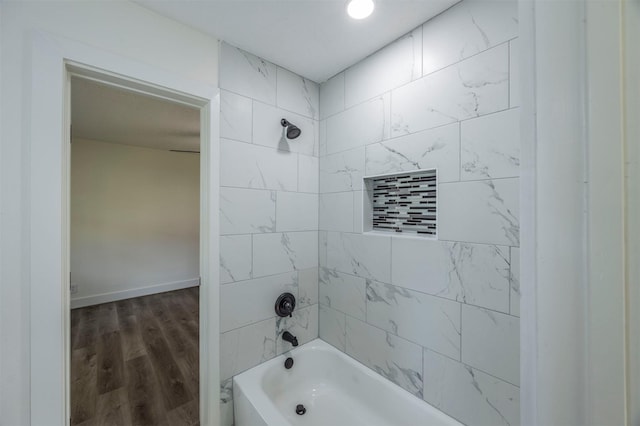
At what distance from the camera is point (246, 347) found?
5.81 ft

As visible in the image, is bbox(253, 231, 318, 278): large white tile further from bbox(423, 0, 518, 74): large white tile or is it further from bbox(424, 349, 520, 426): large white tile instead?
bbox(423, 0, 518, 74): large white tile

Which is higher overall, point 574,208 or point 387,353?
point 574,208

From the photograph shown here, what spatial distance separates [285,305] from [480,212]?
1431mm

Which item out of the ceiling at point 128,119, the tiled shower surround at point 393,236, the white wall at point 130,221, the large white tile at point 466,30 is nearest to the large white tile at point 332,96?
the tiled shower surround at point 393,236

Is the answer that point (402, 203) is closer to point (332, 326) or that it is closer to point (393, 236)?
point (393, 236)

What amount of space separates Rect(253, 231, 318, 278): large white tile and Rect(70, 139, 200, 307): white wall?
3.80 metres

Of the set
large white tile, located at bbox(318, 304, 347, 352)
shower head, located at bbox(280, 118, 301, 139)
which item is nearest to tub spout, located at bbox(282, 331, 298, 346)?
large white tile, located at bbox(318, 304, 347, 352)

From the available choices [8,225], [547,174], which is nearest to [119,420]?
[8,225]

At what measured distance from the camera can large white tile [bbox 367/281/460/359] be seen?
1368 mm

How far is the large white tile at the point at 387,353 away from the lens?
153cm

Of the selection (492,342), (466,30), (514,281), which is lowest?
(492,342)

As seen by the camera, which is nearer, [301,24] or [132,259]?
[301,24]

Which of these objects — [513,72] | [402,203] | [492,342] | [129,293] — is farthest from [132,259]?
[513,72]

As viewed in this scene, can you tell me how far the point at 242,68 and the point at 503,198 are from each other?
1785 millimetres
